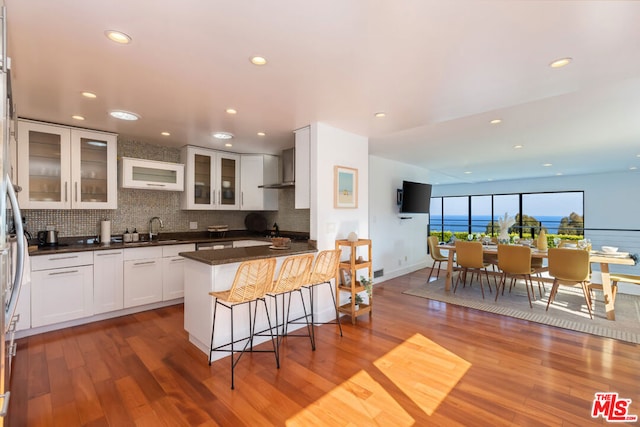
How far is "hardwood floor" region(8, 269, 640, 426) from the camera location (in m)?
1.90

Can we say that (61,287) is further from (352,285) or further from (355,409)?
(355,409)

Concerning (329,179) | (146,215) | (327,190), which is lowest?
(146,215)

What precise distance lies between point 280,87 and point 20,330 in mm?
3587

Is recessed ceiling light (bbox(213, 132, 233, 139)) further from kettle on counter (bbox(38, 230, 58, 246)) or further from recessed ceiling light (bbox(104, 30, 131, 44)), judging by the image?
kettle on counter (bbox(38, 230, 58, 246))

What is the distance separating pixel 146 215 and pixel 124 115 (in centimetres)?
177

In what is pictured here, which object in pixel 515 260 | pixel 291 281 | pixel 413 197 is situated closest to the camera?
pixel 291 281

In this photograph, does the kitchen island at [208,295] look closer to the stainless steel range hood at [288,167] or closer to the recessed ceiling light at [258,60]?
the stainless steel range hood at [288,167]

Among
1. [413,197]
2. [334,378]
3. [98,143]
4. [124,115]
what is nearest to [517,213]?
[413,197]

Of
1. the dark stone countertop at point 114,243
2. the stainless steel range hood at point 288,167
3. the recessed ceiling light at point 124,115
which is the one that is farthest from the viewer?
the stainless steel range hood at point 288,167

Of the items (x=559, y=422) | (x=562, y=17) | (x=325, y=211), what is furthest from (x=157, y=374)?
(x=562, y=17)

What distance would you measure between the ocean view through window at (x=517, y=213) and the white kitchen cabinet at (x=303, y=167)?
683 cm

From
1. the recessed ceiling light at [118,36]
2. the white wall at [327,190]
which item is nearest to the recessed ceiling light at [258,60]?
the recessed ceiling light at [118,36]

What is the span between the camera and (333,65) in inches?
80.6

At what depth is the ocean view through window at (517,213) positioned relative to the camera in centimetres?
823
